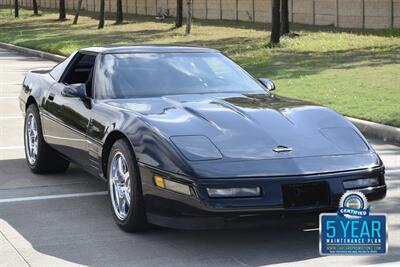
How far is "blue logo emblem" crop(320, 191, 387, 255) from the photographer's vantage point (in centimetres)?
504

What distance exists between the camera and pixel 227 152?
5660mm

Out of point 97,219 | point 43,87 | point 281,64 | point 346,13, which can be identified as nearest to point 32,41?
point 346,13

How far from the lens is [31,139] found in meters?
8.68

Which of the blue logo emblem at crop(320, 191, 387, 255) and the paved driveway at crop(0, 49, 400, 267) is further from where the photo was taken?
the paved driveway at crop(0, 49, 400, 267)

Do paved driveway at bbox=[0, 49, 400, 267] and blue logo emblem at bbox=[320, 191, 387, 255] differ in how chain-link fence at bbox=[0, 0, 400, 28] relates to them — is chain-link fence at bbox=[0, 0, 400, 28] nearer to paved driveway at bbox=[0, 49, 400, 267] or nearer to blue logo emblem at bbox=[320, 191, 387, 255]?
paved driveway at bbox=[0, 49, 400, 267]

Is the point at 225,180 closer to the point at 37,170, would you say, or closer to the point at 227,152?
the point at 227,152

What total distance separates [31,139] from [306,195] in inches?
162

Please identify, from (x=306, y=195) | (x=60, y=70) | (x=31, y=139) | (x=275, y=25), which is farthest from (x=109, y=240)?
(x=275, y=25)

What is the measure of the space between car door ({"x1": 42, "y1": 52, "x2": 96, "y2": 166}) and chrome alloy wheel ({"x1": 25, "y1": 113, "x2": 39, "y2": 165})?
40 cm

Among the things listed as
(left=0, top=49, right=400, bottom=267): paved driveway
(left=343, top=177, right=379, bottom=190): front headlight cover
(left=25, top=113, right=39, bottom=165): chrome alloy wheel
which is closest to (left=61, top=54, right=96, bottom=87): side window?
(left=25, top=113, right=39, bottom=165): chrome alloy wheel

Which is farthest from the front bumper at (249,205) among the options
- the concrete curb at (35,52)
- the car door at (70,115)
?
the concrete curb at (35,52)

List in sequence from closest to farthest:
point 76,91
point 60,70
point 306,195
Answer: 1. point 306,195
2. point 76,91
3. point 60,70

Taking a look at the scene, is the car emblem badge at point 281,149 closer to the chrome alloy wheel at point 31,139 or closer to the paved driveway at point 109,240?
the paved driveway at point 109,240

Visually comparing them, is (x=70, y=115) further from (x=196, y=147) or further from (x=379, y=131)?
(x=379, y=131)
